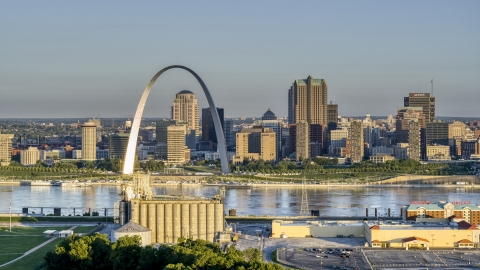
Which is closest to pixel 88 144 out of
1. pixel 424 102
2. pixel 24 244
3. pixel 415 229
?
pixel 424 102

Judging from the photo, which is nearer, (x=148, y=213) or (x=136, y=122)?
(x=148, y=213)

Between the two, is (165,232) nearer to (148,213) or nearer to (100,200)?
(148,213)

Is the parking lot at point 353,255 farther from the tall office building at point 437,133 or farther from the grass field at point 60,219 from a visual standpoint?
the tall office building at point 437,133

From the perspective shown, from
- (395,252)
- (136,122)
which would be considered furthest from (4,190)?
(395,252)

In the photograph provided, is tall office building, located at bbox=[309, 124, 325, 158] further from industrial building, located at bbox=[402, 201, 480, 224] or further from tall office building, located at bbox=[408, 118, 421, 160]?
industrial building, located at bbox=[402, 201, 480, 224]

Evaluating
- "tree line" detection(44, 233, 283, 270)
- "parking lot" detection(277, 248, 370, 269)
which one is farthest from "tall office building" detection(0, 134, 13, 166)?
"tree line" detection(44, 233, 283, 270)
